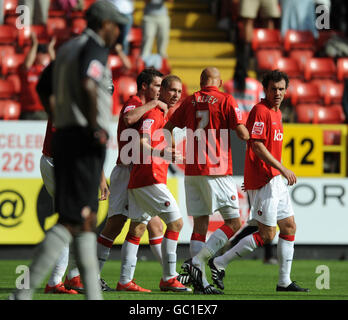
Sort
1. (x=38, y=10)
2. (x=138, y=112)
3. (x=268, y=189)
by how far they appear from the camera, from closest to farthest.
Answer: (x=138, y=112) < (x=268, y=189) < (x=38, y=10)

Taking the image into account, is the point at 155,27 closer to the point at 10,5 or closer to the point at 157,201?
the point at 10,5

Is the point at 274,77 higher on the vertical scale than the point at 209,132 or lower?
higher

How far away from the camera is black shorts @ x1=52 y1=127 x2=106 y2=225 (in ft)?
18.3

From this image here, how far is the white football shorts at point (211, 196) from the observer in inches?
318

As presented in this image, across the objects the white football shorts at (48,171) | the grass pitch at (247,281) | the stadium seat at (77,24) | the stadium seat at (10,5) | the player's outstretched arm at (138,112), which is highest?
the stadium seat at (10,5)

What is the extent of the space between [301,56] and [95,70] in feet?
37.3

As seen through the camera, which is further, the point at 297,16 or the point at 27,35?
the point at 297,16

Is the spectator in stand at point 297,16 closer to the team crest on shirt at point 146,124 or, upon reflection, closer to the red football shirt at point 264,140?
the red football shirt at point 264,140

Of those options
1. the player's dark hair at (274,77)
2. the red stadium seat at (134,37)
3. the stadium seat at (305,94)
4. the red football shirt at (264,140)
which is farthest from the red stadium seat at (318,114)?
the red football shirt at (264,140)

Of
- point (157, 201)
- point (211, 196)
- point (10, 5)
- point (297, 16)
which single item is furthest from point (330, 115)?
point (157, 201)

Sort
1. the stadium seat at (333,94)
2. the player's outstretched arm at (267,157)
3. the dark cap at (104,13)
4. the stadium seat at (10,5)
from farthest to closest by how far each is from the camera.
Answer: the stadium seat at (10,5), the stadium seat at (333,94), the player's outstretched arm at (267,157), the dark cap at (104,13)

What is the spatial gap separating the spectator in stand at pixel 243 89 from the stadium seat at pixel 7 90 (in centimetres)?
348

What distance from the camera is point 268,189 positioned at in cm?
811

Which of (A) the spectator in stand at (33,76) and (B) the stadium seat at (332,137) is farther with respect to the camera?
(A) the spectator in stand at (33,76)
